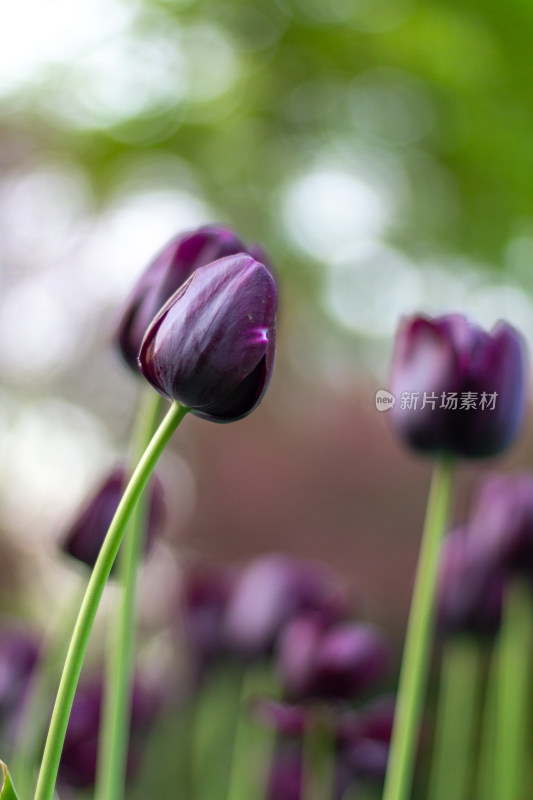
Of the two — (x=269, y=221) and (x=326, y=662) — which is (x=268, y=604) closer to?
(x=326, y=662)

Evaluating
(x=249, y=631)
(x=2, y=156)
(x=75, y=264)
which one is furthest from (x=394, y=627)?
(x=2, y=156)

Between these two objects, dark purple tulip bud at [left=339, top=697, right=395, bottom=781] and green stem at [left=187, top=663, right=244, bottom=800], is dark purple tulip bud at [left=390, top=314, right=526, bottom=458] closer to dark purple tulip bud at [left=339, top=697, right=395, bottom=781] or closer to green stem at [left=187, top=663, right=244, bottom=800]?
dark purple tulip bud at [left=339, top=697, right=395, bottom=781]

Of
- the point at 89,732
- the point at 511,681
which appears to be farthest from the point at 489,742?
the point at 89,732

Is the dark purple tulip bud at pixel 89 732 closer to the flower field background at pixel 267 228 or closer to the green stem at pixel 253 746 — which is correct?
the green stem at pixel 253 746

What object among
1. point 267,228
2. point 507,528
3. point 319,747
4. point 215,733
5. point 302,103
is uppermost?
point 302,103

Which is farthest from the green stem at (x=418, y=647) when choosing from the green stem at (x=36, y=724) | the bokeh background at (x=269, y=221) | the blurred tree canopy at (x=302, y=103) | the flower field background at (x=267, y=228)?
the blurred tree canopy at (x=302, y=103)

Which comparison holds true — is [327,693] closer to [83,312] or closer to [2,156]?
[83,312]
